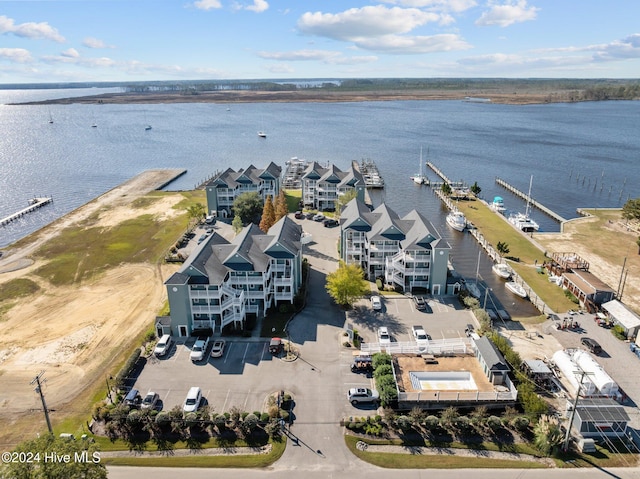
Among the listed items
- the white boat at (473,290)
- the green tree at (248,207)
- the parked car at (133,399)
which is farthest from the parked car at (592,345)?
the green tree at (248,207)

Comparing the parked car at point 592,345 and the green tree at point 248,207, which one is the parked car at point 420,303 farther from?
the green tree at point 248,207

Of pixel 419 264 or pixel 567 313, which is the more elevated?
pixel 419 264

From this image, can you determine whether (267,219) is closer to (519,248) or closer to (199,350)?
(199,350)

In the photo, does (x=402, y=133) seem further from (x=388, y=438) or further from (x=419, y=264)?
(x=388, y=438)

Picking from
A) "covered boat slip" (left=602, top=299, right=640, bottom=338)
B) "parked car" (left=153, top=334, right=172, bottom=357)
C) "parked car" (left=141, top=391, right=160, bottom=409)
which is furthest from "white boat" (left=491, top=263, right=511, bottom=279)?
"parked car" (left=141, top=391, right=160, bottom=409)

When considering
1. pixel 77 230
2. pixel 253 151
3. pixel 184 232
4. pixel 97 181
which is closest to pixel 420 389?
pixel 184 232

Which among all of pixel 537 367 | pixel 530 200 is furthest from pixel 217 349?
pixel 530 200

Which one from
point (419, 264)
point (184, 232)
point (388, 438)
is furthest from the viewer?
point (184, 232)
